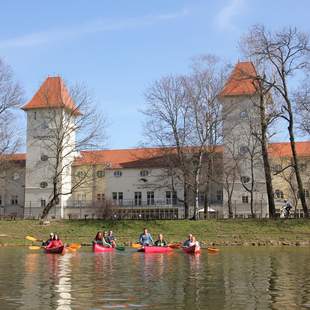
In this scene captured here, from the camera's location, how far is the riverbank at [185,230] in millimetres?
39406

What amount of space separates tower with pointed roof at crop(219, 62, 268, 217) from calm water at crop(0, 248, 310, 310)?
2565 centimetres

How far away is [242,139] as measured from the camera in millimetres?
68125

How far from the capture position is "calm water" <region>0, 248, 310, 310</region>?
1266cm

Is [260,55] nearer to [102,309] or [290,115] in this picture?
[290,115]

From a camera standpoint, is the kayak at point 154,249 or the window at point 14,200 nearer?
the kayak at point 154,249

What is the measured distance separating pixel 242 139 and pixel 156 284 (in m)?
53.6

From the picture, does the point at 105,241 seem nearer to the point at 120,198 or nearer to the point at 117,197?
the point at 120,198

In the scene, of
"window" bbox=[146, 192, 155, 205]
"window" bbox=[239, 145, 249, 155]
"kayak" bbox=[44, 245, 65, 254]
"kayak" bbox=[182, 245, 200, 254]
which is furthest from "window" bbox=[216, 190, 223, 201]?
"kayak" bbox=[44, 245, 65, 254]

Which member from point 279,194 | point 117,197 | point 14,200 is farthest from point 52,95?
point 279,194

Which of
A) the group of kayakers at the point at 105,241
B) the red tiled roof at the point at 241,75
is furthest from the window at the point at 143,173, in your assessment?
the group of kayakers at the point at 105,241

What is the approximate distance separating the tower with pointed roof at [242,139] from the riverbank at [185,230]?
8.44 metres

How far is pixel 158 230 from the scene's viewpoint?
143 ft

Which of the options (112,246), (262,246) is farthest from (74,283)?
(262,246)

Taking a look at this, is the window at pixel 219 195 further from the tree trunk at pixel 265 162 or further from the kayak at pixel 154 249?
the kayak at pixel 154 249
